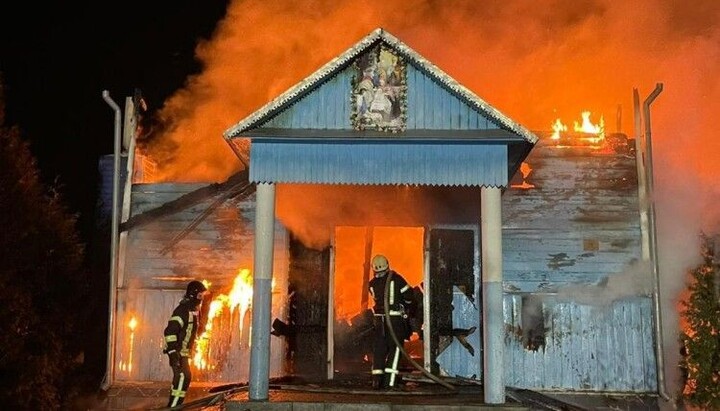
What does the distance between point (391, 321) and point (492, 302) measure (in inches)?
73.9

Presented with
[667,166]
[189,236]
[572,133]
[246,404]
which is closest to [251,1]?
[189,236]

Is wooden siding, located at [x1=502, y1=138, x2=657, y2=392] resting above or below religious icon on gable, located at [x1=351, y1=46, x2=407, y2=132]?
below

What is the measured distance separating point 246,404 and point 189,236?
4925mm

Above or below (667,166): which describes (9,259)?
below

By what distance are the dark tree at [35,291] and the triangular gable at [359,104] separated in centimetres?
632

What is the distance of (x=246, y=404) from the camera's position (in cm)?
980

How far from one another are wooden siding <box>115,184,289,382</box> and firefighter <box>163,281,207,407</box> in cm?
226

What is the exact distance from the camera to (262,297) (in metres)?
10.3

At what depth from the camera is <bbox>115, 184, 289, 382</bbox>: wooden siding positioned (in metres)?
13.3

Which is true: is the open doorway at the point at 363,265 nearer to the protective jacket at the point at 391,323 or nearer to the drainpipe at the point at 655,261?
the protective jacket at the point at 391,323

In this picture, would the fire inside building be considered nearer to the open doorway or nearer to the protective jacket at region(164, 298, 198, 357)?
the protective jacket at region(164, 298, 198, 357)

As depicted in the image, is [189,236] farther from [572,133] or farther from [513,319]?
[572,133]

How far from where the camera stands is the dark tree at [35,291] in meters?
13.2

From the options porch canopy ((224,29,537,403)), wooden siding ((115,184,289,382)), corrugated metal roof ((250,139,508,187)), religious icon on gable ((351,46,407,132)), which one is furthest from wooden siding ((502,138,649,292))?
wooden siding ((115,184,289,382))
